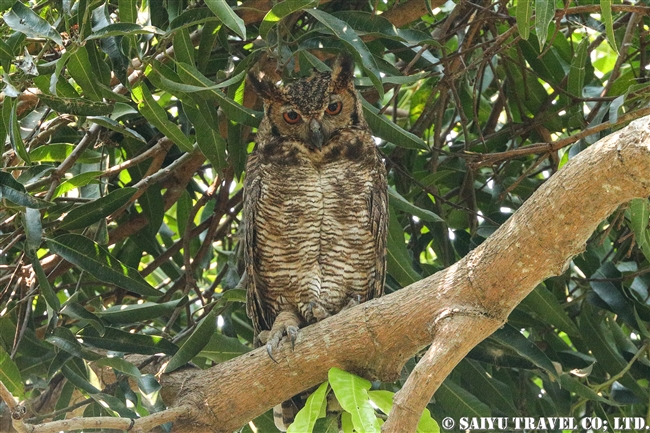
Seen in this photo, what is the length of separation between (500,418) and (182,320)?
1694 millimetres

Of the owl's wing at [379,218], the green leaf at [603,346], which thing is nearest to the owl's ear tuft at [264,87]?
the owl's wing at [379,218]

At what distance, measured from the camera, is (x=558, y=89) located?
3242 millimetres

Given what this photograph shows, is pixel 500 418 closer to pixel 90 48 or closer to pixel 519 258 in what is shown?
pixel 519 258

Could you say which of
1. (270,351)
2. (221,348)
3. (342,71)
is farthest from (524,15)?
(221,348)

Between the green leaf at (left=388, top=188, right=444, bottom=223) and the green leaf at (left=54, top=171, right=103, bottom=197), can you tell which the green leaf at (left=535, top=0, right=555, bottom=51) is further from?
the green leaf at (left=54, top=171, right=103, bottom=197)

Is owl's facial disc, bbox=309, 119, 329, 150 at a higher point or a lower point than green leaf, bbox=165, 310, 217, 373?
higher

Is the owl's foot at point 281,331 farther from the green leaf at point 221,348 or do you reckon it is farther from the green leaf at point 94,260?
the green leaf at point 94,260

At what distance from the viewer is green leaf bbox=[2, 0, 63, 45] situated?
7.59 feet

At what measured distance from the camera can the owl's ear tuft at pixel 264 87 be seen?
10.4 feet

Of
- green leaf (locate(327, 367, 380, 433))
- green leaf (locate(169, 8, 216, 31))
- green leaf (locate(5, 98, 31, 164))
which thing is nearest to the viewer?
green leaf (locate(327, 367, 380, 433))

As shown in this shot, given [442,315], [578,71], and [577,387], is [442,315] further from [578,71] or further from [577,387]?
[578,71]

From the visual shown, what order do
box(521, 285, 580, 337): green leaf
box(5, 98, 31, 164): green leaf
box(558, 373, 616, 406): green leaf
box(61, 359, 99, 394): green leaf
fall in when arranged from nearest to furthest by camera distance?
box(5, 98, 31, 164): green leaf
box(61, 359, 99, 394): green leaf
box(558, 373, 616, 406): green leaf
box(521, 285, 580, 337): green leaf

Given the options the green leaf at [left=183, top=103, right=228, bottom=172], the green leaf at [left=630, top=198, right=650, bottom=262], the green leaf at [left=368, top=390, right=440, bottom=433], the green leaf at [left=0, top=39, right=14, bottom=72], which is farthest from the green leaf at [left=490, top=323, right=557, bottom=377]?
the green leaf at [left=0, top=39, right=14, bottom=72]

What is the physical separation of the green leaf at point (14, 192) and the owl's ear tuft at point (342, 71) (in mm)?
1333
